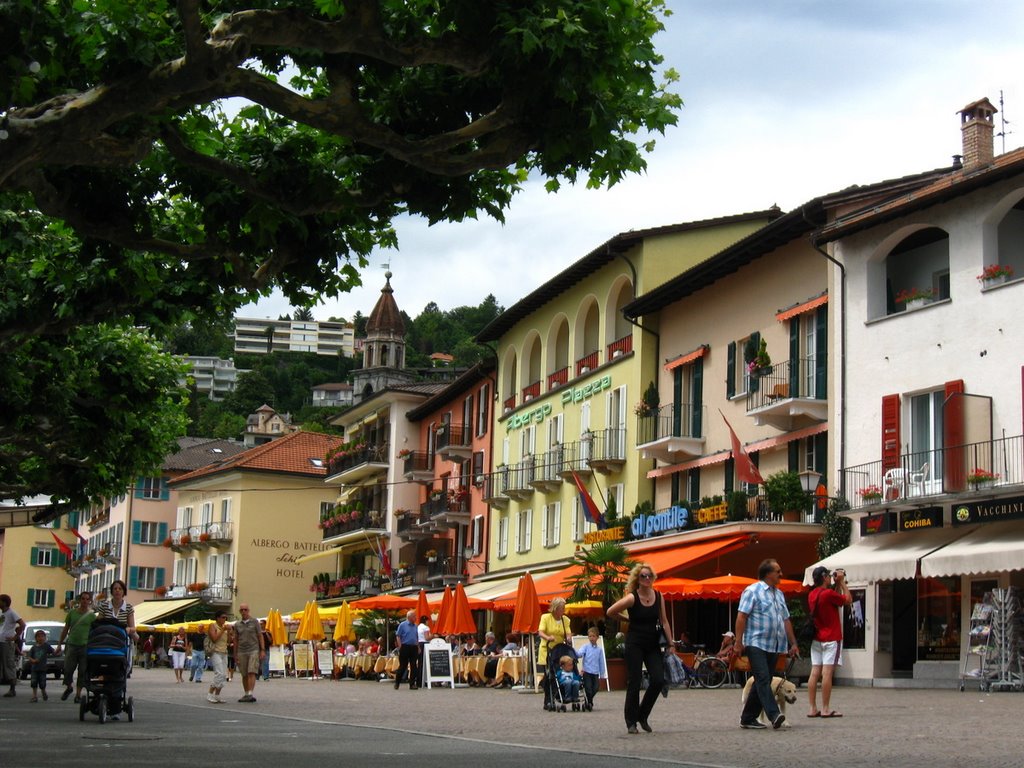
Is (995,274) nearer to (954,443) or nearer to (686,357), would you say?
(954,443)

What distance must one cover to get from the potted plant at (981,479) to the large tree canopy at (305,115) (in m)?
17.3

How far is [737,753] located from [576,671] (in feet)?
30.6

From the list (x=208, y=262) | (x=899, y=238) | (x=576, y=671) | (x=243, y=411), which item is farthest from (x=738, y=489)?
(x=243, y=411)

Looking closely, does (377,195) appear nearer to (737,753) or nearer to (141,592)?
(737,753)

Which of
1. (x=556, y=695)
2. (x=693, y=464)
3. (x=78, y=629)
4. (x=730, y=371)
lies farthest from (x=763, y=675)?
(x=693, y=464)

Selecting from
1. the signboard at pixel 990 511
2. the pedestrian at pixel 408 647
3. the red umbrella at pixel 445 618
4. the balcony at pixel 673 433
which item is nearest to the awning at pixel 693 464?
the balcony at pixel 673 433

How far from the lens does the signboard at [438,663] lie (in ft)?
108

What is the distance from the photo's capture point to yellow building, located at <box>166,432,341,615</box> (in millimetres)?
82375

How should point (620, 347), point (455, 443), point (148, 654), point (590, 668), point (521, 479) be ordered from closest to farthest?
point (590, 668)
point (620, 347)
point (521, 479)
point (455, 443)
point (148, 654)

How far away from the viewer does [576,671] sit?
21.3m

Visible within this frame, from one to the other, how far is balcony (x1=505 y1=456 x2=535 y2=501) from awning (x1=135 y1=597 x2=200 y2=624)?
3236 cm

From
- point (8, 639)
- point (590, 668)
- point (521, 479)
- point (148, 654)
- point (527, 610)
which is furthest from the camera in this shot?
point (148, 654)

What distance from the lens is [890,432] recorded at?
31578mm

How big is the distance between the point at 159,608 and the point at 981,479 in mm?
62385
